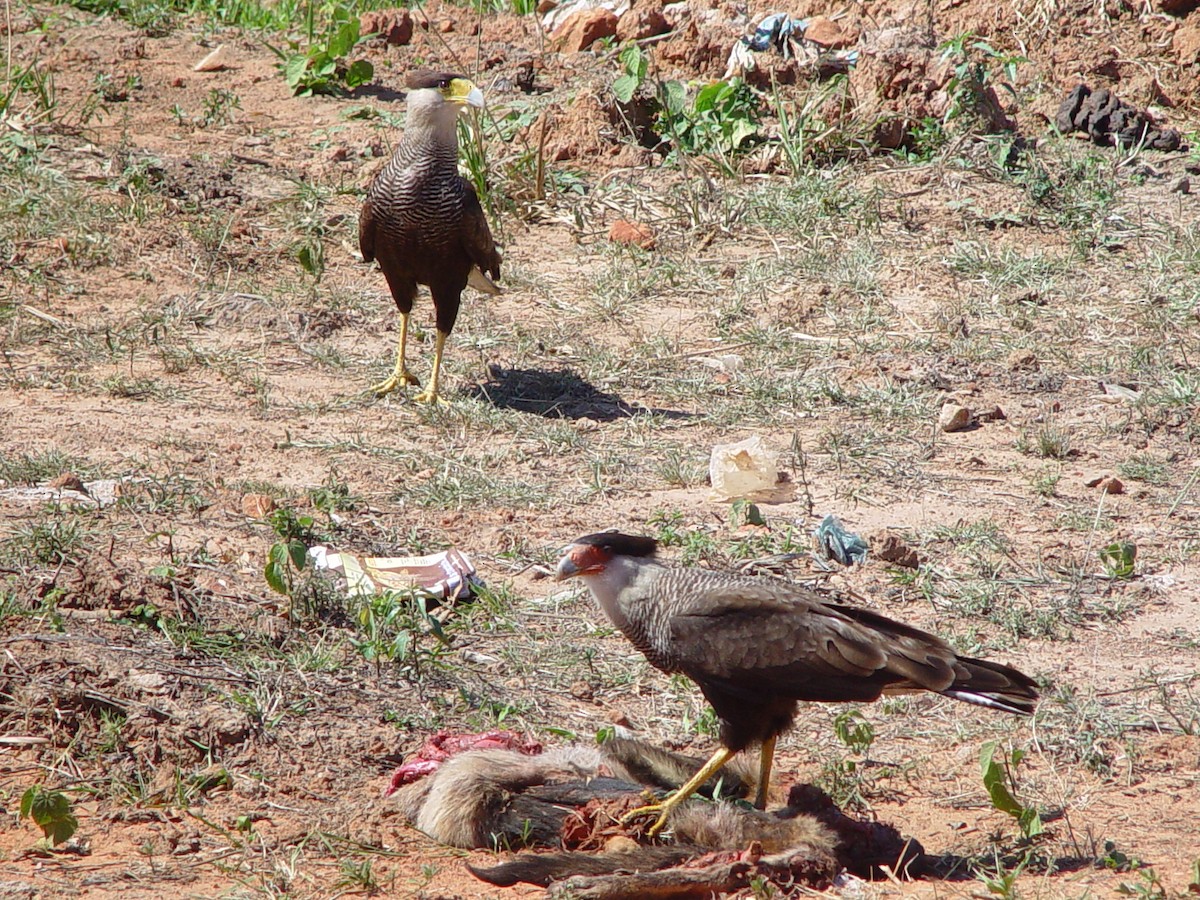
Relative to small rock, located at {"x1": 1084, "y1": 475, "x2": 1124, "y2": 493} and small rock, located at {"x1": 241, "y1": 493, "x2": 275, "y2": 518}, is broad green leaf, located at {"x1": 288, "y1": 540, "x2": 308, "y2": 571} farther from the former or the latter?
small rock, located at {"x1": 1084, "y1": 475, "x2": 1124, "y2": 493}

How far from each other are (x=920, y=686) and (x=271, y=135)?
7.78 meters

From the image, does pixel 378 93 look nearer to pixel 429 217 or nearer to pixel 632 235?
pixel 632 235

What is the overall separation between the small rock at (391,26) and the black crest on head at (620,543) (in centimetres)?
867

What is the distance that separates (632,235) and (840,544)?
4.00 metres

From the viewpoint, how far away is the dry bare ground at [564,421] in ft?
12.4

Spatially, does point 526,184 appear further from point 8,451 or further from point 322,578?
point 322,578

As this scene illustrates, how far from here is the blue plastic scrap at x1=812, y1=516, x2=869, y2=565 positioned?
513cm

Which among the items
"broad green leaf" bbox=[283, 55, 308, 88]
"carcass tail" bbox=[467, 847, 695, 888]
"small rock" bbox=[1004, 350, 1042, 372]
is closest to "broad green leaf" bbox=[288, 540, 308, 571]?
"carcass tail" bbox=[467, 847, 695, 888]

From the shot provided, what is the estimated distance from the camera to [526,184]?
30.1 feet

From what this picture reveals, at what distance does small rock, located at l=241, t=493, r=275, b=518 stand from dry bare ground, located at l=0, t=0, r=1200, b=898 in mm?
16

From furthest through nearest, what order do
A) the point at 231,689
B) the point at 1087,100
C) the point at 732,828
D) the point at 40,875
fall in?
the point at 1087,100, the point at 231,689, the point at 732,828, the point at 40,875

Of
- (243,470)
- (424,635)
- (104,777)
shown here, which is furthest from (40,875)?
(243,470)

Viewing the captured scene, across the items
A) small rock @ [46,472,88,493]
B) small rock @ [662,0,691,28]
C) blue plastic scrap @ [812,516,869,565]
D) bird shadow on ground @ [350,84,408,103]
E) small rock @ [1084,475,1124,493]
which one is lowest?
small rock @ [46,472,88,493]

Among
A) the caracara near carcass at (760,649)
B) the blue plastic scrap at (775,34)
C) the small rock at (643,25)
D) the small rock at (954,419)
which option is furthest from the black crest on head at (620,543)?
the small rock at (643,25)
